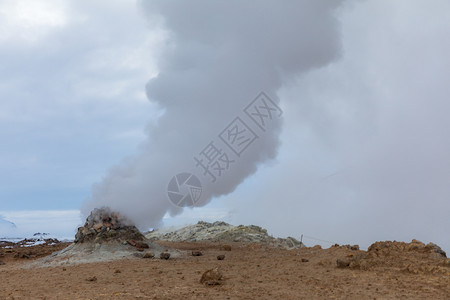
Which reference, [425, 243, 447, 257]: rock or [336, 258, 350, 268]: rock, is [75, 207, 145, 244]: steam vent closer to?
[336, 258, 350, 268]: rock

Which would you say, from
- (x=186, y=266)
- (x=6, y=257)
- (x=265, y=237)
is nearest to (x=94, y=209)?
(x=6, y=257)

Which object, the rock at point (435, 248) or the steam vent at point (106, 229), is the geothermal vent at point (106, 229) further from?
the rock at point (435, 248)

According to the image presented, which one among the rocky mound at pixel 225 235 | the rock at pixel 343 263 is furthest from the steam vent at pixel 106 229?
the rock at pixel 343 263

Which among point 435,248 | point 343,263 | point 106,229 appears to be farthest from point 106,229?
point 435,248

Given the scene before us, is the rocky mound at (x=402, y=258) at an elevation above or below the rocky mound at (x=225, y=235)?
below

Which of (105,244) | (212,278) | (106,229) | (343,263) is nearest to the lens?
(212,278)

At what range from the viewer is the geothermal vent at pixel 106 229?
21359 mm

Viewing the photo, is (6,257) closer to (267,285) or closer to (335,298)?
(267,285)

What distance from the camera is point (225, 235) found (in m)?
32.1

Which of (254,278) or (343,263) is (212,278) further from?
(343,263)

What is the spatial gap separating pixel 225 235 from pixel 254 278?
1850cm

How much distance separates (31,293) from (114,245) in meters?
8.94

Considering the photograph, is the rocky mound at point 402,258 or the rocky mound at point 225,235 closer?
the rocky mound at point 402,258

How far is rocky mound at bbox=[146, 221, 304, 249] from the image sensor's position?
30672 mm
